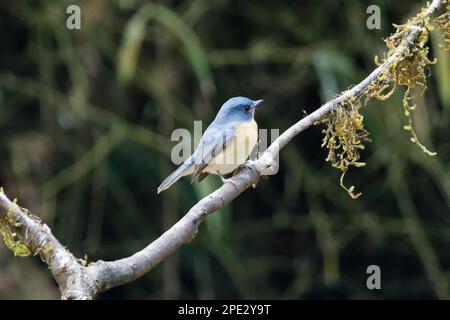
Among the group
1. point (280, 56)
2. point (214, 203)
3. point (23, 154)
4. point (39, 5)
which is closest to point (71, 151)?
point (23, 154)

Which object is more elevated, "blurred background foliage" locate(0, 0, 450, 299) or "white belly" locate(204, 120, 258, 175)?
"blurred background foliage" locate(0, 0, 450, 299)

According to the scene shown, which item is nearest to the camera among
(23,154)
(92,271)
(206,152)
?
(92,271)

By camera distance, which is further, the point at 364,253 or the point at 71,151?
the point at 364,253

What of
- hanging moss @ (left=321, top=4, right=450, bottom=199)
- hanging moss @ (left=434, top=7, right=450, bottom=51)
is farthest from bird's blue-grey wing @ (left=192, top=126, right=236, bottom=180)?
hanging moss @ (left=434, top=7, right=450, bottom=51)

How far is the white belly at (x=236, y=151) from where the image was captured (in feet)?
9.23

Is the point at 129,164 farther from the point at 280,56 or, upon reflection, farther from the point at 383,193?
the point at 383,193

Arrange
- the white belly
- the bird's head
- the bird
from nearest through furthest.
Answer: the white belly
the bird
the bird's head

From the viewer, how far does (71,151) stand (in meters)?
4.27

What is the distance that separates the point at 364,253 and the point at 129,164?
154 centimetres

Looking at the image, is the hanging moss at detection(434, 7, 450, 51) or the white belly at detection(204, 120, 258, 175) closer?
the hanging moss at detection(434, 7, 450, 51)

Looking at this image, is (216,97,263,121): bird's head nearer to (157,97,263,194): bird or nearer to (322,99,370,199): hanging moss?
(157,97,263,194): bird

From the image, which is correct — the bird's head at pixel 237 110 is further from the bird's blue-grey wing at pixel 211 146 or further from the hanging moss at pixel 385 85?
the hanging moss at pixel 385 85

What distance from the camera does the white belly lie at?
2.81 metres

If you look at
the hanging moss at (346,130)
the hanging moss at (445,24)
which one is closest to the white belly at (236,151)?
the hanging moss at (346,130)
